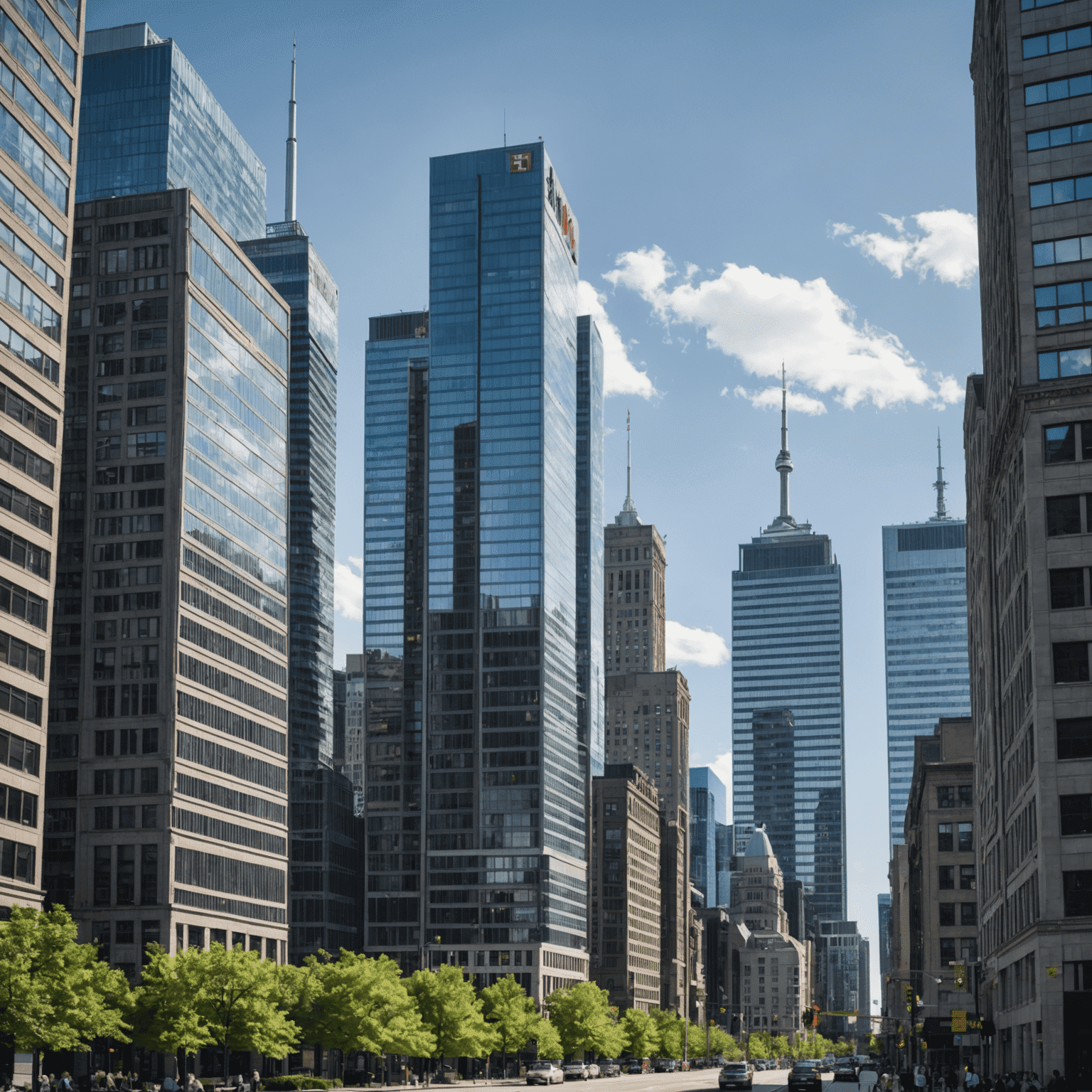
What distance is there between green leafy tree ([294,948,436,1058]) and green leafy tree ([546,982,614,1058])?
56257mm

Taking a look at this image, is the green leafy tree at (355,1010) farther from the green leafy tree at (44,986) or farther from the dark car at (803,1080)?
the dark car at (803,1080)

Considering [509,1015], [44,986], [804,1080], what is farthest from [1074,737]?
[509,1015]

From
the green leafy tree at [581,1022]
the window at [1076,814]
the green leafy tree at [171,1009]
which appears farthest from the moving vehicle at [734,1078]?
the green leafy tree at [581,1022]

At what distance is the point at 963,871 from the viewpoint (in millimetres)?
142375

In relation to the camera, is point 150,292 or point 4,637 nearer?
point 4,637

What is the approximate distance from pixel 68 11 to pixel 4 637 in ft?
127

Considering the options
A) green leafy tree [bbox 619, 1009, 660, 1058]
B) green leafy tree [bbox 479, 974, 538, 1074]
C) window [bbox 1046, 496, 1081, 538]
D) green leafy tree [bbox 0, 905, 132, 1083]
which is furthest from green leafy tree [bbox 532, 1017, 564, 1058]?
window [bbox 1046, 496, 1081, 538]

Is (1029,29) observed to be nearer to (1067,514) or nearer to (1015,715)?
(1067,514)

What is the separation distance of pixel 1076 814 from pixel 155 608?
3171 inches

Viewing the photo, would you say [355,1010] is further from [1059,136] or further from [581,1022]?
→ [1059,136]

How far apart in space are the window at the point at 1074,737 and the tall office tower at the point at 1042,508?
7cm

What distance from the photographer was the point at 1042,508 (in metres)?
75.6

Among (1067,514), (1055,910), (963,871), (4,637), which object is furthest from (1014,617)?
(963,871)

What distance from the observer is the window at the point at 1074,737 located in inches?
2844
